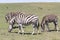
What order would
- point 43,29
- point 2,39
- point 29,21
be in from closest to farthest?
1. point 2,39
2. point 29,21
3. point 43,29

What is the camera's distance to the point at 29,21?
51.0 feet

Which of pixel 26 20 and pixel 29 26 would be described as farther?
pixel 29 26

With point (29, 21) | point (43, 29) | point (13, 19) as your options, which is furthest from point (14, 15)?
point (43, 29)

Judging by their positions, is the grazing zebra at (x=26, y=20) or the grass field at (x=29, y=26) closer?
the grass field at (x=29, y=26)

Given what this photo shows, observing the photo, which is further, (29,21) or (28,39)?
(29,21)

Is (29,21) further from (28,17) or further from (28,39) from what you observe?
(28,39)

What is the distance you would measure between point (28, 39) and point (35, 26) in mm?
2043

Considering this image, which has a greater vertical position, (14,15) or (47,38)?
(14,15)

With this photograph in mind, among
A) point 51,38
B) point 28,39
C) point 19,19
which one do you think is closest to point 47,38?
point 51,38

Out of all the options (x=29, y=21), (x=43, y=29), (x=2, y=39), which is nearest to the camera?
(x=2, y=39)

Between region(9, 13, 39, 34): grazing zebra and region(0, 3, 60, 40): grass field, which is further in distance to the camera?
region(9, 13, 39, 34): grazing zebra

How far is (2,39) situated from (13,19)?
266cm

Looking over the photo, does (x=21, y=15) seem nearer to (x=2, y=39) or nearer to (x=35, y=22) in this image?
(x=35, y=22)

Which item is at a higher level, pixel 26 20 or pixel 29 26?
pixel 26 20
